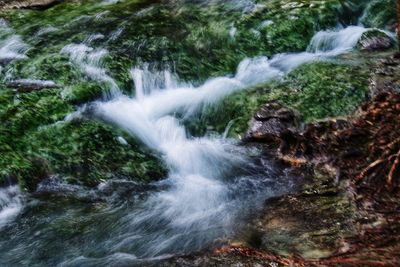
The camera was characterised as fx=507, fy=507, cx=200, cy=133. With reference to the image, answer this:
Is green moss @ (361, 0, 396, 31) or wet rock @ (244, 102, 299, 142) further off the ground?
green moss @ (361, 0, 396, 31)

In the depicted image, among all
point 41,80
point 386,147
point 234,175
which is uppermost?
point 41,80

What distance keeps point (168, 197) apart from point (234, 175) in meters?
0.86

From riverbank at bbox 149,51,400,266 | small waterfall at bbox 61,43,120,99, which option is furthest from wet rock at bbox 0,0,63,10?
riverbank at bbox 149,51,400,266

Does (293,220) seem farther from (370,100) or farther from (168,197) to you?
(370,100)

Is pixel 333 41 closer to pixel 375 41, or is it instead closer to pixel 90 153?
pixel 375 41

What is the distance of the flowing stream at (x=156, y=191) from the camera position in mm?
4879

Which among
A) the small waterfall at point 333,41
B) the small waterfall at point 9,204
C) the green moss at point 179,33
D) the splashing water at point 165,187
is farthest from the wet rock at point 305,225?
the small waterfall at point 333,41

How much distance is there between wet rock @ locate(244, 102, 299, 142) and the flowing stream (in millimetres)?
269

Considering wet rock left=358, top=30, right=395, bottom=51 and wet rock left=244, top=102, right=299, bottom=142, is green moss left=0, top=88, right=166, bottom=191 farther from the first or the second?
wet rock left=358, top=30, right=395, bottom=51

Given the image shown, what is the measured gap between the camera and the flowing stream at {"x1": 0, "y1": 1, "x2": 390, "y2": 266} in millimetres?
4879

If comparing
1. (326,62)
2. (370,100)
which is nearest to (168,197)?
(370,100)

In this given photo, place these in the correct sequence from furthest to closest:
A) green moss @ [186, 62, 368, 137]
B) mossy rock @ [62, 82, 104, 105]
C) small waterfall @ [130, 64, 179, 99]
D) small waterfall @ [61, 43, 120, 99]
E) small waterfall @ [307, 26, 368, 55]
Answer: small waterfall @ [307, 26, 368, 55], small waterfall @ [130, 64, 179, 99], small waterfall @ [61, 43, 120, 99], mossy rock @ [62, 82, 104, 105], green moss @ [186, 62, 368, 137]

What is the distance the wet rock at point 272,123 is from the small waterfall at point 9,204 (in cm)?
295

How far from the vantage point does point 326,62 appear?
797 cm
